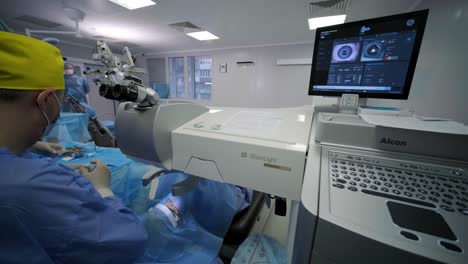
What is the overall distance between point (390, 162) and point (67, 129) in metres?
3.43

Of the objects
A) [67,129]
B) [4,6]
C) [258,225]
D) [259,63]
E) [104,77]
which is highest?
[4,6]

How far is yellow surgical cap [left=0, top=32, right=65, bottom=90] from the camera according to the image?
0.48m

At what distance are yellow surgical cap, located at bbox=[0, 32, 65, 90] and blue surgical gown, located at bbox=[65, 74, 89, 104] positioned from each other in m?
3.21

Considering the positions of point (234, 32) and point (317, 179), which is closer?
point (317, 179)

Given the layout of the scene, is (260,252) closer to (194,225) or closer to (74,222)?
(194,225)

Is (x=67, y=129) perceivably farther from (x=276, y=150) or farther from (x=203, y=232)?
(x=276, y=150)

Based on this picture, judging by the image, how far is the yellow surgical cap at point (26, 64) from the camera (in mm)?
483

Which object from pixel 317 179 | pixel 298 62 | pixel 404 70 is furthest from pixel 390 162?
pixel 298 62

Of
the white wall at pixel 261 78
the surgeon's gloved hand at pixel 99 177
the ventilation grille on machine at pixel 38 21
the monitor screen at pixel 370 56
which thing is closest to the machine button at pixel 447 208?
the monitor screen at pixel 370 56

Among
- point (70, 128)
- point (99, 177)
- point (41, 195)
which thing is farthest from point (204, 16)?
point (41, 195)

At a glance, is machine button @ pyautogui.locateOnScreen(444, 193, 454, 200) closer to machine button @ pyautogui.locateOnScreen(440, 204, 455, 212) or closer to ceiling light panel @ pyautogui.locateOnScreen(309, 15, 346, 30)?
machine button @ pyautogui.locateOnScreen(440, 204, 455, 212)

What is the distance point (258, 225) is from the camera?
1.37 m

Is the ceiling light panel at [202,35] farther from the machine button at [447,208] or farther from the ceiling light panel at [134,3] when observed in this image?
the machine button at [447,208]

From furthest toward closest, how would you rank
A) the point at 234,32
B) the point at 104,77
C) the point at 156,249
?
the point at 234,32
the point at 156,249
the point at 104,77
